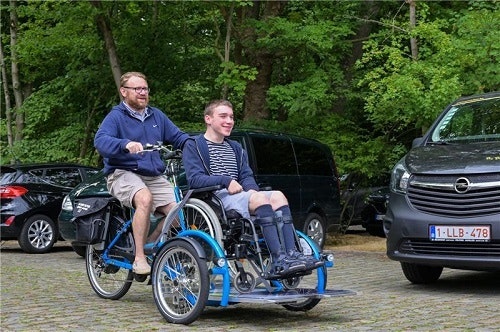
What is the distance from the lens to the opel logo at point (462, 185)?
8875 mm

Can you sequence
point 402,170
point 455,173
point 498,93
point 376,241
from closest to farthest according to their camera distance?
point 455,173 → point 402,170 → point 498,93 → point 376,241

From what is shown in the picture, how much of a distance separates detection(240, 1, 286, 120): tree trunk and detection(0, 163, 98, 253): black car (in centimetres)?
365

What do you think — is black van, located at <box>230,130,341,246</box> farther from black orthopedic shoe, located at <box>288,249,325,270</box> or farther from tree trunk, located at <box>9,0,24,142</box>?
tree trunk, located at <box>9,0,24,142</box>

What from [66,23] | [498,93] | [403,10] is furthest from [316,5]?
[498,93]

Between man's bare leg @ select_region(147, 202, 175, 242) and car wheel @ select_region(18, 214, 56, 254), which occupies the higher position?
man's bare leg @ select_region(147, 202, 175, 242)

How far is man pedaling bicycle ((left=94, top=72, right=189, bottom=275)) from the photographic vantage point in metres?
8.25

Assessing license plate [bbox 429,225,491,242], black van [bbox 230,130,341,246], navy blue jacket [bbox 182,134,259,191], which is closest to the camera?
navy blue jacket [bbox 182,134,259,191]

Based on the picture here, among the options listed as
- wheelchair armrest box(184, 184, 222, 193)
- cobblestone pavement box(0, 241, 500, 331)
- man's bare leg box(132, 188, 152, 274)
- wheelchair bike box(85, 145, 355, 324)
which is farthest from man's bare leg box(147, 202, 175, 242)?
wheelchair armrest box(184, 184, 222, 193)

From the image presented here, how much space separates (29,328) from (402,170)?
4.04 metres

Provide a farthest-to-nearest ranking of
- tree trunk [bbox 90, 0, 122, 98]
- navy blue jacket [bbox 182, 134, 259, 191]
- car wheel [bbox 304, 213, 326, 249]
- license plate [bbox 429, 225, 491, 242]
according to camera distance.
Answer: tree trunk [bbox 90, 0, 122, 98]
car wheel [bbox 304, 213, 326, 249]
license plate [bbox 429, 225, 491, 242]
navy blue jacket [bbox 182, 134, 259, 191]

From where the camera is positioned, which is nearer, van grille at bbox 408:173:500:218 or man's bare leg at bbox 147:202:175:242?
man's bare leg at bbox 147:202:175:242

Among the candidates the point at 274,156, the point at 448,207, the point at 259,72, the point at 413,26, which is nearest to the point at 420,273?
the point at 448,207

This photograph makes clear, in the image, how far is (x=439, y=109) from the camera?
1442 cm

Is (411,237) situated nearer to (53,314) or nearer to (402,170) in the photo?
(402,170)
